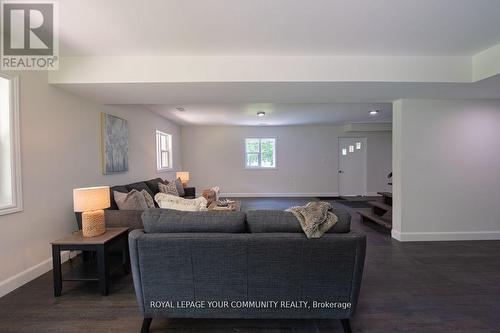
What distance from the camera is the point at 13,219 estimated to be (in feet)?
7.71

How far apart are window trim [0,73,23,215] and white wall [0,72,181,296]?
2.2 inches

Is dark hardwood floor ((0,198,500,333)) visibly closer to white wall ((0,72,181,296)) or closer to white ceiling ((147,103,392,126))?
white wall ((0,72,181,296))

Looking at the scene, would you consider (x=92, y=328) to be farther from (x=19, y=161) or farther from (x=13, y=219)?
(x=19, y=161)

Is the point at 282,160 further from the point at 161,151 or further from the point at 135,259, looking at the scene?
the point at 135,259

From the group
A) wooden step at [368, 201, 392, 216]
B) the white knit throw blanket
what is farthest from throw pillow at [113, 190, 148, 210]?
wooden step at [368, 201, 392, 216]

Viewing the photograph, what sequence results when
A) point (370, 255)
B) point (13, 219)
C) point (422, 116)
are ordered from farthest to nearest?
point (422, 116) < point (370, 255) < point (13, 219)

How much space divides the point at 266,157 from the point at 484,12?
6347 millimetres

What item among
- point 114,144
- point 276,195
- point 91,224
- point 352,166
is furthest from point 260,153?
point 91,224

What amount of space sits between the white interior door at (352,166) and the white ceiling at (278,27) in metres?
5.38

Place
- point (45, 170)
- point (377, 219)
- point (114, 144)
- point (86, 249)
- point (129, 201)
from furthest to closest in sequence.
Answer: point (377, 219), point (114, 144), point (129, 201), point (45, 170), point (86, 249)

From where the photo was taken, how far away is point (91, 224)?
2.40 meters

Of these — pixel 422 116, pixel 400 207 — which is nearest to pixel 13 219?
pixel 400 207

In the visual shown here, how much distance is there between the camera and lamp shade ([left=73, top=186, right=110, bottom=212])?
236 centimetres

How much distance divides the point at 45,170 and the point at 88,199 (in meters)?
0.82
